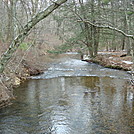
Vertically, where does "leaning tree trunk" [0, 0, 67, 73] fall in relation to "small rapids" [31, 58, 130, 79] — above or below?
above

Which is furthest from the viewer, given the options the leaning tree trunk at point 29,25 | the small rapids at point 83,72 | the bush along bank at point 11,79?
the small rapids at point 83,72

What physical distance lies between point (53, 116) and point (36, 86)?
434 centimetres

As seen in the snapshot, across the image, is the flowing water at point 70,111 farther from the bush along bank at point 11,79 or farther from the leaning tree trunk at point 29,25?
the leaning tree trunk at point 29,25

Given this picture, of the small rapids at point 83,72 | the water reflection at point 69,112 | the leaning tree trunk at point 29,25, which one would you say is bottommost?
the water reflection at point 69,112

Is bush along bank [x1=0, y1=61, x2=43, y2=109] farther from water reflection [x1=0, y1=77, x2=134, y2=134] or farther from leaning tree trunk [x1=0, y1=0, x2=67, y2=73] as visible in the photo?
leaning tree trunk [x1=0, y1=0, x2=67, y2=73]

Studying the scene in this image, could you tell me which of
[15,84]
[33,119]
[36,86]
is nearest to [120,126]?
[33,119]

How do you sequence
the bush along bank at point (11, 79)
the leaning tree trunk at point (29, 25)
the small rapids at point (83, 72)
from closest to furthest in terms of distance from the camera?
the leaning tree trunk at point (29, 25), the bush along bank at point (11, 79), the small rapids at point (83, 72)

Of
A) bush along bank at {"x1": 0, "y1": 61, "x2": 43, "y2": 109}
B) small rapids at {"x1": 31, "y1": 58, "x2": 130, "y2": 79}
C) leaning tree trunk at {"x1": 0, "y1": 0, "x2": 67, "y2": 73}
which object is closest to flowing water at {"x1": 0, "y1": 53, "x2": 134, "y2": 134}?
bush along bank at {"x1": 0, "y1": 61, "x2": 43, "y2": 109}

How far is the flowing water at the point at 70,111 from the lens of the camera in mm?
4922

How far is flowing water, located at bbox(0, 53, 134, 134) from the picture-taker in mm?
4922

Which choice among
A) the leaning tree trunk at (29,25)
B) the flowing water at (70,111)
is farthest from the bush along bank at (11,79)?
the leaning tree trunk at (29,25)

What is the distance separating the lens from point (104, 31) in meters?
20.0

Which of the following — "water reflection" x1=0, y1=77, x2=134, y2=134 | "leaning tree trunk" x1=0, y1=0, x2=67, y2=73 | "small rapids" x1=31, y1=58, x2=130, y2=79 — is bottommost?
"water reflection" x1=0, y1=77, x2=134, y2=134

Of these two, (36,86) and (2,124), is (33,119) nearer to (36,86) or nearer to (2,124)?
(2,124)
